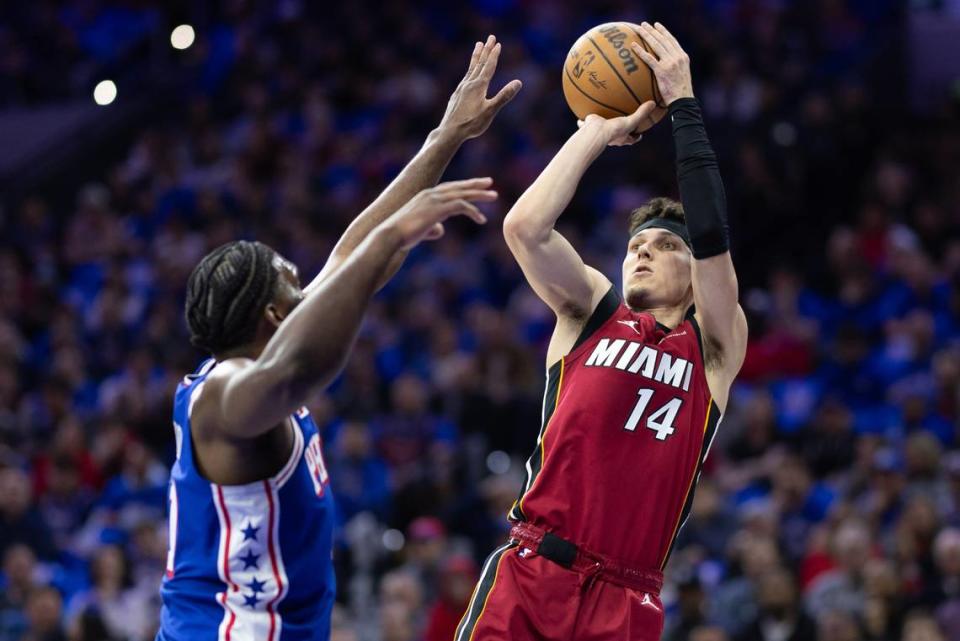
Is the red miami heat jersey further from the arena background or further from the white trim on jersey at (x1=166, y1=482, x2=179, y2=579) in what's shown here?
the arena background

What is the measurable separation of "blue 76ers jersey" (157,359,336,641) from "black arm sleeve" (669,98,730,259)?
174 centimetres

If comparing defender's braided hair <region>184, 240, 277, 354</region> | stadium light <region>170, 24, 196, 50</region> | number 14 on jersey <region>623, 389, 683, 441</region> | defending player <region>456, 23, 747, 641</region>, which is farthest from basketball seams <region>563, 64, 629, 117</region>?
stadium light <region>170, 24, 196, 50</region>

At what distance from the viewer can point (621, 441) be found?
538cm

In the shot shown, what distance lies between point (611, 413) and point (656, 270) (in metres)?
0.69

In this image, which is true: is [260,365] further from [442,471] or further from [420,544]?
[442,471]

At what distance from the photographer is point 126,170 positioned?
1892 centimetres

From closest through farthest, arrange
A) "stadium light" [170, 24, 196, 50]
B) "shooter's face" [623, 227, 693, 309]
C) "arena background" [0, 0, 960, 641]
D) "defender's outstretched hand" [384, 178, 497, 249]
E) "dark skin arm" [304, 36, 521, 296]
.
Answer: "defender's outstretched hand" [384, 178, 497, 249]
"dark skin arm" [304, 36, 521, 296]
"shooter's face" [623, 227, 693, 309]
"arena background" [0, 0, 960, 641]
"stadium light" [170, 24, 196, 50]

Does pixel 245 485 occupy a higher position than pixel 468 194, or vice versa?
pixel 468 194

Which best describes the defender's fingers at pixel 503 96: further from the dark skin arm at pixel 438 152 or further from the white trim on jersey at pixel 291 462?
the white trim on jersey at pixel 291 462

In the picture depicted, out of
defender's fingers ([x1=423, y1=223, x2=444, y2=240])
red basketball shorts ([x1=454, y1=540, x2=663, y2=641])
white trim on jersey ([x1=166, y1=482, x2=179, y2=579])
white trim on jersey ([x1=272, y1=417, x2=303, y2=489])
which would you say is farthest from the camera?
red basketball shorts ([x1=454, y1=540, x2=663, y2=641])

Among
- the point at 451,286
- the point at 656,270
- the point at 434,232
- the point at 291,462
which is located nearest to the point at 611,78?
the point at 656,270

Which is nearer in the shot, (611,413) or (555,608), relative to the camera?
(555,608)

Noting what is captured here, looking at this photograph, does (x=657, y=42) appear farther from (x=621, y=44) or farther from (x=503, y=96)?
(x=503, y=96)

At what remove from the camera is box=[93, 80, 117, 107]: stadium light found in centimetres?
2056
